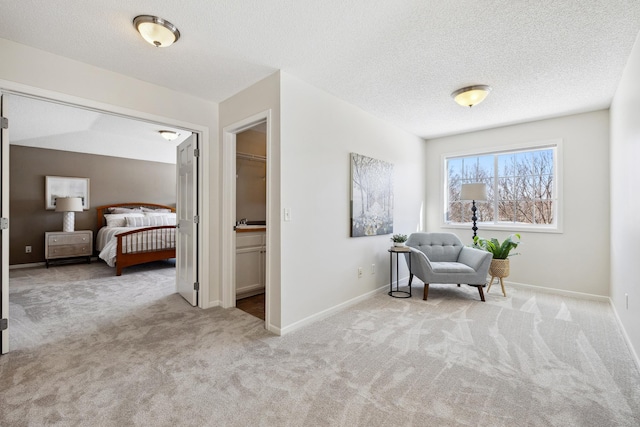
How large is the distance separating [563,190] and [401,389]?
372 centimetres

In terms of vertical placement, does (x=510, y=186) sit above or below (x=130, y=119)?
below

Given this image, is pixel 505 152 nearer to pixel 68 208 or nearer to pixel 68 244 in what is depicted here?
pixel 68 208

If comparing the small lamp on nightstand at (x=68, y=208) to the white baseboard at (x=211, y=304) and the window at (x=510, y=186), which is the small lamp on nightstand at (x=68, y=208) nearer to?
the white baseboard at (x=211, y=304)

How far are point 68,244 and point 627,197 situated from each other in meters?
8.39

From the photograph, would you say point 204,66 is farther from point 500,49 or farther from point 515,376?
point 515,376

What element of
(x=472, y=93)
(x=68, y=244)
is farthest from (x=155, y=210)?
(x=472, y=93)

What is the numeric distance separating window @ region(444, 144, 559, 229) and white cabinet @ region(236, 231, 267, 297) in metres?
3.26

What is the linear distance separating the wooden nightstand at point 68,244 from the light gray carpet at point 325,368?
9.12 feet

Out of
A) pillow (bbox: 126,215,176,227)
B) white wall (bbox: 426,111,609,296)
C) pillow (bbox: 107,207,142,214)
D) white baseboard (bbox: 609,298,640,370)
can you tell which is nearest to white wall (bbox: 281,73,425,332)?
white wall (bbox: 426,111,609,296)

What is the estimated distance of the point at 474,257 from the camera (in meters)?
3.72

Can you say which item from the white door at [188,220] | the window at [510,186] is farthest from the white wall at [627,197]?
the white door at [188,220]

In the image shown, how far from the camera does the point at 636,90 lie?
85.8 inches

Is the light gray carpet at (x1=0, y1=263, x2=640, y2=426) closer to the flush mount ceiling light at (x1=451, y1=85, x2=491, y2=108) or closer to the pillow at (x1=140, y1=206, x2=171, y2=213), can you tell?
the flush mount ceiling light at (x1=451, y1=85, x2=491, y2=108)

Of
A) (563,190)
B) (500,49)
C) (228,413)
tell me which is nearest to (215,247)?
(228,413)
